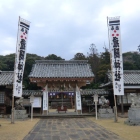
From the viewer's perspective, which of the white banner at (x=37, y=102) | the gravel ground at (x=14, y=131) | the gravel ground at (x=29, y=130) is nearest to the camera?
the gravel ground at (x=29, y=130)

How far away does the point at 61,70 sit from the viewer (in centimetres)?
2175

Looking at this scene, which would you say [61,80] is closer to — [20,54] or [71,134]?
[20,54]

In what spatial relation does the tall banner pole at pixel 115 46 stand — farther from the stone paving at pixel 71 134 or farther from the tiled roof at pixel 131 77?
the tiled roof at pixel 131 77

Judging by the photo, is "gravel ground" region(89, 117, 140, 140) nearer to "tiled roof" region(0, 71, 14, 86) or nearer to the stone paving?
the stone paving

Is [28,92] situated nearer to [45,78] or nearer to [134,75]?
[45,78]

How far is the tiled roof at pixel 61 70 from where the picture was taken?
20.0 meters

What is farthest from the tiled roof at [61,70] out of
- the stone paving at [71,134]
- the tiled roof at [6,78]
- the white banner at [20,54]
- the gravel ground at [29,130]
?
the stone paving at [71,134]

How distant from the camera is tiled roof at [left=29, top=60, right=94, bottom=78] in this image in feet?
65.8

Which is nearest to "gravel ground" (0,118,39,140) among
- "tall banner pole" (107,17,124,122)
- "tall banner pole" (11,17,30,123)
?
"tall banner pole" (11,17,30,123)

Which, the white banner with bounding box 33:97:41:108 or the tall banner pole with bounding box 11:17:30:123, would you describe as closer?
the tall banner pole with bounding box 11:17:30:123

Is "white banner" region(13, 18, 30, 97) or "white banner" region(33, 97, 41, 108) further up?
"white banner" region(13, 18, 30, 97)

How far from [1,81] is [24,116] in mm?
5269

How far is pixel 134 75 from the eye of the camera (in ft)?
74.2

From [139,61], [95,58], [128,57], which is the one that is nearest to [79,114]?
[95,58]
